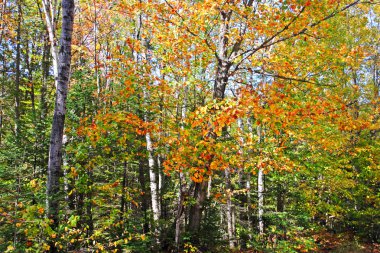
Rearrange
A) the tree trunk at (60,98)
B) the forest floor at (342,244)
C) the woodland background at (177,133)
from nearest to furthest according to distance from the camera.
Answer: the tree trunk at (60,98)
the woodland background at (177,133)
the forest floor at (342,244)

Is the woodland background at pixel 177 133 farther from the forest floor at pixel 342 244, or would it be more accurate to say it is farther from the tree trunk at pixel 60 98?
the forest floor at pixel 342 244

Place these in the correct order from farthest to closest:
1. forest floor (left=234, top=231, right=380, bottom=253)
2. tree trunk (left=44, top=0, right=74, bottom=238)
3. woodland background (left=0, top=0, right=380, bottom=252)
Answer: forest floor (left=234, top=231, right=380, bottom=253) → woodland background (left=0, top=0, right=380, bottom=252) → tree trunk (left=44, top=0, right=74, bottom=238)

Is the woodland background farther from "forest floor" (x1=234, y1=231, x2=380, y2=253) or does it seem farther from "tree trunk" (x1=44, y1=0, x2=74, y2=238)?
"forest floor" (x1=234, y1=231, x2=380, y2=253)

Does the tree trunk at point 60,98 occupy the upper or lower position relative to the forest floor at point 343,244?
upper

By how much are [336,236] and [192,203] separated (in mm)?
12710

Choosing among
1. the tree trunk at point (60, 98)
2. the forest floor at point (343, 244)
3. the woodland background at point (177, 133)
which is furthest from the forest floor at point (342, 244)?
the tree trunk at point (60, 98)

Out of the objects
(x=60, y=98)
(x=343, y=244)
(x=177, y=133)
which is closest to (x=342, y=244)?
(x=343, y=244)

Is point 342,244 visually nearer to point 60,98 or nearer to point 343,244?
point 343,244

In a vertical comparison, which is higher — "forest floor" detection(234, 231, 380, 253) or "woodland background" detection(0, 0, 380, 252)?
"woodland background" detection(0, 0, 380, 252)

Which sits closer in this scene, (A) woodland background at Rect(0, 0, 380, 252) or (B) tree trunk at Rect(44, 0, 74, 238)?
(B) tree trunk at Rect(44, 0, 74, 238)

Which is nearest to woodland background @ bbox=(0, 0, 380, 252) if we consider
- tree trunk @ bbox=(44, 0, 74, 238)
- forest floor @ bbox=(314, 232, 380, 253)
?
tree trunk @ bbox=(44, 0, 74, 238)

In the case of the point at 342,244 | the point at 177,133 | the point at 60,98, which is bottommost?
the point at 342,244

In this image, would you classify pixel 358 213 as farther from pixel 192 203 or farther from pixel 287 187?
pixel 192 203

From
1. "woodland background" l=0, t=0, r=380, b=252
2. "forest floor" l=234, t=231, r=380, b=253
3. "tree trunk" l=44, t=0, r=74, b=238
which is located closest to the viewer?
"tree trunk" l=44, t=0, r=74, b=238
